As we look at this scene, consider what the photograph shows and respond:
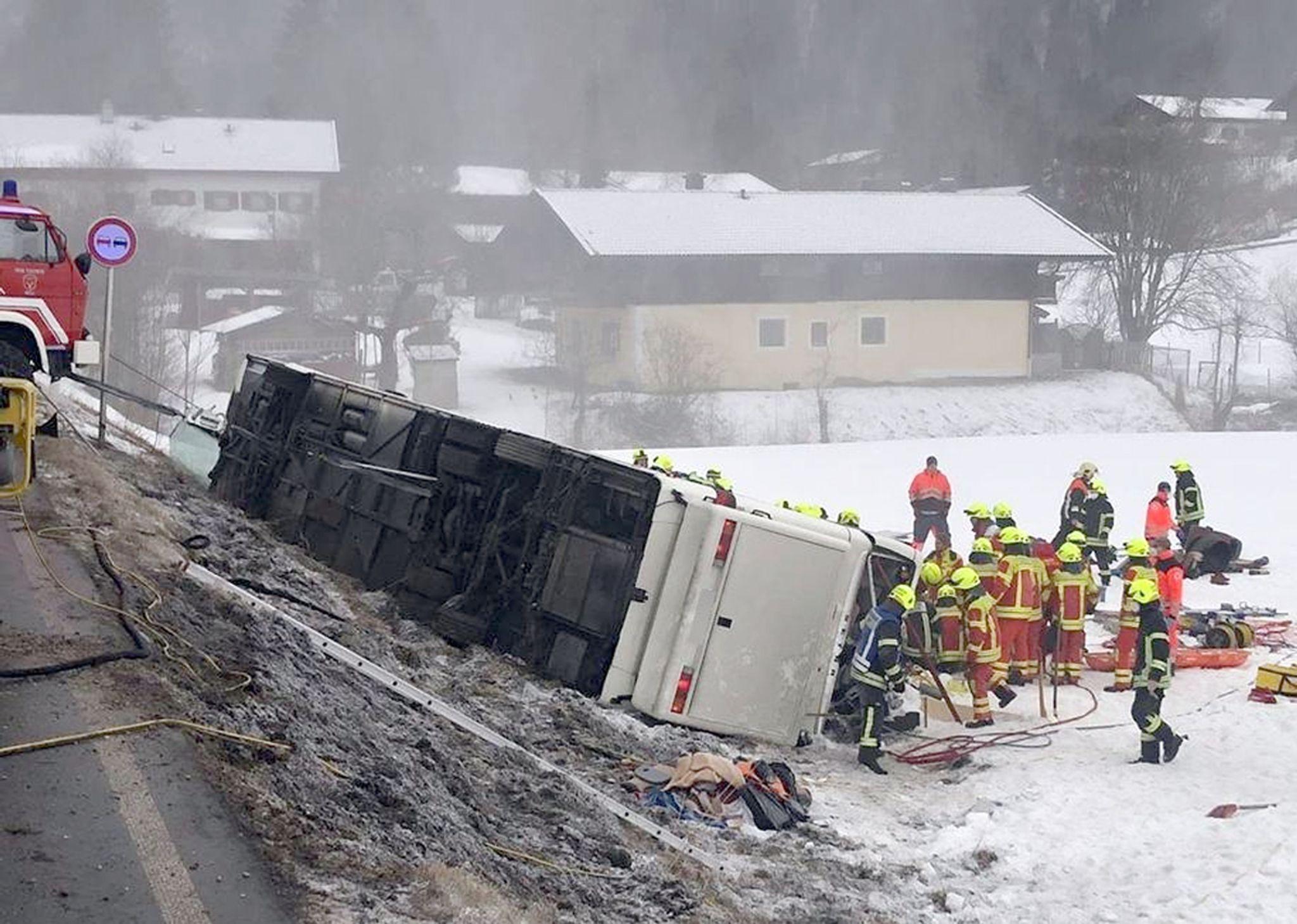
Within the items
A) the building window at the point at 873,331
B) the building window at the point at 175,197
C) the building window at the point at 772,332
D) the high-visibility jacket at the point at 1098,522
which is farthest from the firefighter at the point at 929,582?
the building window at the point at 175,197

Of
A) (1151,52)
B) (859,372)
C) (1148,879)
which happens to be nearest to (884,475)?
(1148,879)

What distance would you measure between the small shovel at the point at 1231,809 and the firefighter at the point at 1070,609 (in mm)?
2732

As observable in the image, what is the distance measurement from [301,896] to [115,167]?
210 ft

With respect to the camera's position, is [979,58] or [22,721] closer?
[22,721]

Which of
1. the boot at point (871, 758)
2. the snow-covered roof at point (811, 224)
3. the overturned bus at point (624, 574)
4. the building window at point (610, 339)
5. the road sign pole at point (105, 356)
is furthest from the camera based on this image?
the snow-covered roof at point (811, 224)

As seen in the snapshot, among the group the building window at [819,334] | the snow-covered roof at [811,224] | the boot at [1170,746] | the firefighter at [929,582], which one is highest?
the snow-covered roof at [811,224]

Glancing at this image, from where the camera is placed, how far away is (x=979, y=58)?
7931 centimetres

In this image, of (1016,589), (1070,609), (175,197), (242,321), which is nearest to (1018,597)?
(1016,589)

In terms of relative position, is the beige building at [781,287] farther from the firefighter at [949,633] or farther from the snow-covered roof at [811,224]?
the firefighter at [949,633]

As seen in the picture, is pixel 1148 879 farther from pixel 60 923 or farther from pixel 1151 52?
pixel 1151 52

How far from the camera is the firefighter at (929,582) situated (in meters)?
11.4

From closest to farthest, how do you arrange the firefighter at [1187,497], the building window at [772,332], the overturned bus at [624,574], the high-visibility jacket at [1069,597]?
the overturned bus at [624,574] → the high-visibility jacket at [1069,597] → the firefighter at [1187,497] → the building window at [772,332]

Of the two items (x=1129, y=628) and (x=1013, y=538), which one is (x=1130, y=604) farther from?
(x=1013, y=538)

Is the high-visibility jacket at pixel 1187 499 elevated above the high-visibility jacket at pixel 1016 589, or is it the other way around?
the high-visibility jacket at pixel 1187 499
